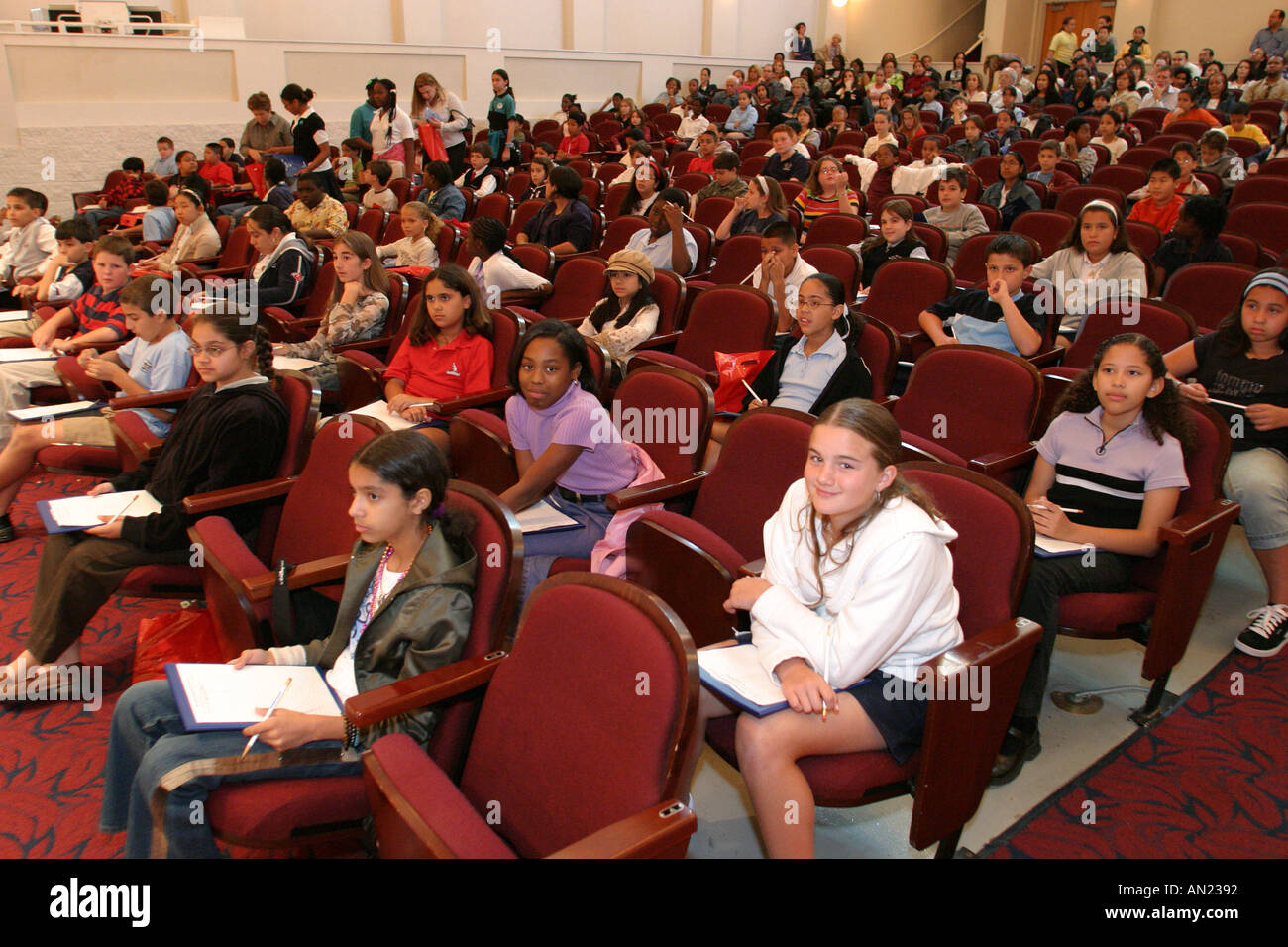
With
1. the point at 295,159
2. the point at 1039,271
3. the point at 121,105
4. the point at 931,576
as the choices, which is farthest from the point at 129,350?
the point at 121,105

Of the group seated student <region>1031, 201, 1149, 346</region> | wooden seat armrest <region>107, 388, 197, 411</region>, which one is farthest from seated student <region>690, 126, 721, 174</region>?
wooden seat armrest <region>107, 388, 197, 411</region>

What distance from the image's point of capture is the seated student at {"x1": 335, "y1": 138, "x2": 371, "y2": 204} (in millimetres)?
8109

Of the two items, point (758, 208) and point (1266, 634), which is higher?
point (758, 208)

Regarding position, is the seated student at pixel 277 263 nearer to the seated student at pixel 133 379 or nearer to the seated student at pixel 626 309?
the seated student at pixel 133 379

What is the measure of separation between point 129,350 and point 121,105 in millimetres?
7635

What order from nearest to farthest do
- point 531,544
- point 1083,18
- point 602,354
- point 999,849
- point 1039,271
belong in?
1. point 999,849
2. point 531,544
3. point 602,354
4. point 1039,271
5. point 1083,18

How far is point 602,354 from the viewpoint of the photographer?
10.8 feet

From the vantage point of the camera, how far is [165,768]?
1.62m

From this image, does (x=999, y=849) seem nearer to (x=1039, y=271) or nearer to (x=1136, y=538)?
(x=1136, y=538)

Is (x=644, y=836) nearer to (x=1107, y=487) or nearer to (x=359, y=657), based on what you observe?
(x=359, y=657)

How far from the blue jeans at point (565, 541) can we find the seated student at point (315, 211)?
14.5ft

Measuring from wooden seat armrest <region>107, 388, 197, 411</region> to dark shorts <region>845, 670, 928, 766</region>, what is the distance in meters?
2.70

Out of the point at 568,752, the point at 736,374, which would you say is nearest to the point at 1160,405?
the point at 736,374

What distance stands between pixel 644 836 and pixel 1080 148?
770 centimetres
